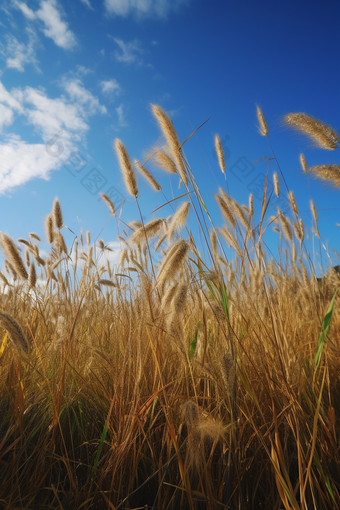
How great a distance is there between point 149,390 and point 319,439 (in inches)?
29.3

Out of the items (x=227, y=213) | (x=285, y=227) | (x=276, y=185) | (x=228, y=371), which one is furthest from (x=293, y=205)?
(x=228, y=371)

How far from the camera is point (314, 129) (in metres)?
1.90

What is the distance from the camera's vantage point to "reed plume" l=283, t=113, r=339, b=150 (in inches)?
73.9

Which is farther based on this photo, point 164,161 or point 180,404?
point 164,161

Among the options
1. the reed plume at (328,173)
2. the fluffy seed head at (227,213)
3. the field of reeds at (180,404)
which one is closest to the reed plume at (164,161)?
the field of reeds at (180,404)

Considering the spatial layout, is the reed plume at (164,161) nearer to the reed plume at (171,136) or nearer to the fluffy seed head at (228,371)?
the reed plume at (171,136)

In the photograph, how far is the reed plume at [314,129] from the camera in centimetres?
188

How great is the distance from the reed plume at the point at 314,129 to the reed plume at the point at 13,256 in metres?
2.10

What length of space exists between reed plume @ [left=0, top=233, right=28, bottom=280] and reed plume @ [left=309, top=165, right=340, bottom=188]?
2.08 meters

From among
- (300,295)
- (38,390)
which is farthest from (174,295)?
(300,295)

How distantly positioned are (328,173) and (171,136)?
3.27 ft

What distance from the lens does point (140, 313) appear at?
1.84m

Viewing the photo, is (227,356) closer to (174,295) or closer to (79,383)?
(174,295)

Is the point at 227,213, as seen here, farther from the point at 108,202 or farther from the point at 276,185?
the point at 108,202
